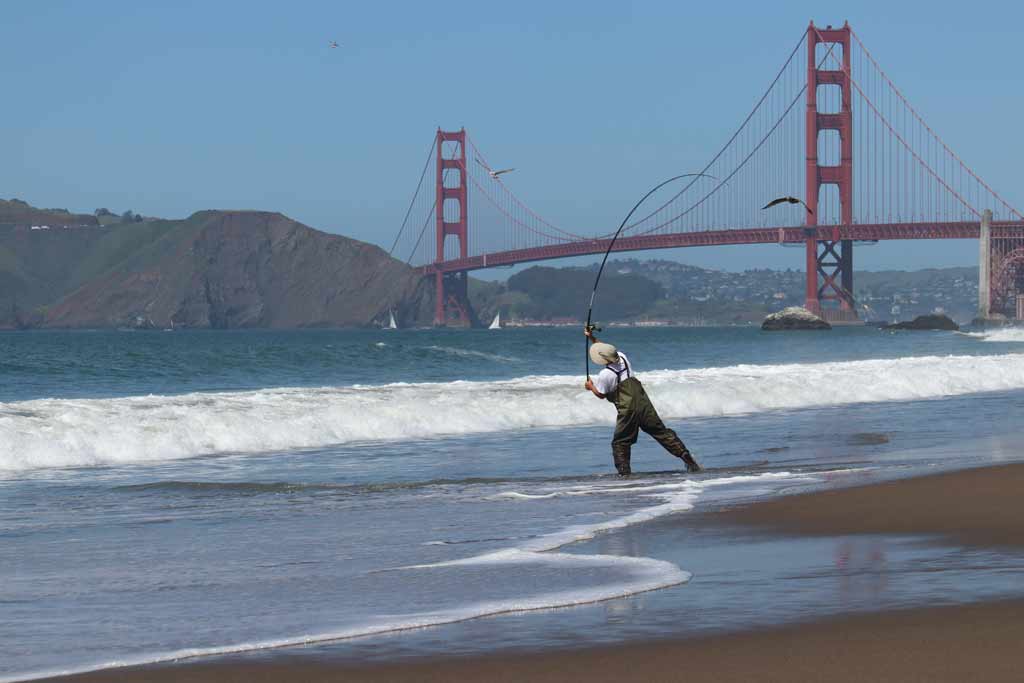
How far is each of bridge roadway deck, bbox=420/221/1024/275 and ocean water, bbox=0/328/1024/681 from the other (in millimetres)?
47897

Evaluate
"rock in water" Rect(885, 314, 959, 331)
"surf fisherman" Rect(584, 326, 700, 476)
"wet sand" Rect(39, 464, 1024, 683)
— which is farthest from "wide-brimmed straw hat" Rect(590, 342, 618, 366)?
"rock in water" Rect(885, 314, 959, 331)

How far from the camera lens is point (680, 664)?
13.4 feet

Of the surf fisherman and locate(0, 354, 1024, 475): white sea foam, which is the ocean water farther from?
the surf fisherman

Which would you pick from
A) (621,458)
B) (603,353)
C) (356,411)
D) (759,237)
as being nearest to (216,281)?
(759,237)

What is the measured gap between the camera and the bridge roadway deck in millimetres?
69250

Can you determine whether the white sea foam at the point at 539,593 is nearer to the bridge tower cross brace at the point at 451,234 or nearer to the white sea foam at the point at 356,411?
the white sea foam at the point at 356,411

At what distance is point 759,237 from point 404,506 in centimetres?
6604

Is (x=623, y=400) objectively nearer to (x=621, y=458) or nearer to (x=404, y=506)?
(x=621, y=458)

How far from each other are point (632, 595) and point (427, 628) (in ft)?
2.74

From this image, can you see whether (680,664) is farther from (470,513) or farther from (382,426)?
(382,426)

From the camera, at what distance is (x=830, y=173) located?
3425 inches

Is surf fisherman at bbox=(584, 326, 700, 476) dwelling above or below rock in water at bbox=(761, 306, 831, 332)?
below

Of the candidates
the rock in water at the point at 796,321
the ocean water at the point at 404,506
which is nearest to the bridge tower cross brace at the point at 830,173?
the rock in water at the point at 796,321

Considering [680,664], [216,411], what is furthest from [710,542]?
[216,411]
